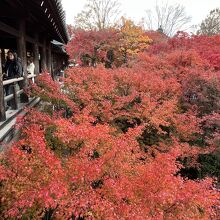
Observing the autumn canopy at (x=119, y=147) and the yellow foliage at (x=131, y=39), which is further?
the yellow foliage at (x=131, y=39)

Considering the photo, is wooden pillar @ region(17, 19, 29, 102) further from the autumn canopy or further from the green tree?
the green tree

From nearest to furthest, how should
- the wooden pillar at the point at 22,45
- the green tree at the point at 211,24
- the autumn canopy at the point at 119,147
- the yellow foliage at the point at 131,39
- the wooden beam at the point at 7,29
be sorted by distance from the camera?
1. the autumn canopy at the point at 119,147
2. the wooden beam at the point at 7,29
3. the wooden pillar at the point at 22,45
4. the yellow foliage at the point at 131,39
5. the green tree at the point at 211,24

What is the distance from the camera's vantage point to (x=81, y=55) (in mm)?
30172

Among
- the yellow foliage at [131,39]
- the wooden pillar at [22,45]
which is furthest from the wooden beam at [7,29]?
the yellow foliage at [131,39]

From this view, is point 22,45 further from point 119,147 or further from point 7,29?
point 119,147

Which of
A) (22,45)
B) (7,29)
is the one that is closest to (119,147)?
(7,29)

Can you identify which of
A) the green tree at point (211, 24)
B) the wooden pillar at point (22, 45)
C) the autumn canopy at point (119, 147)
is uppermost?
the green tree at point (211, 24)

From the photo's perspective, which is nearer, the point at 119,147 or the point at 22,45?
the point at 119,147

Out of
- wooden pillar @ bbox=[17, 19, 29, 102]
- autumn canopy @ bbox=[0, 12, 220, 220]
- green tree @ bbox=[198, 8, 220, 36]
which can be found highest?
green tree @ bbox=[198, 8, 220, 36]

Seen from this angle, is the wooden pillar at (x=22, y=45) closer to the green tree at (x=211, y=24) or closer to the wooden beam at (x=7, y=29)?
the wooden beam at (x=7, y=29)

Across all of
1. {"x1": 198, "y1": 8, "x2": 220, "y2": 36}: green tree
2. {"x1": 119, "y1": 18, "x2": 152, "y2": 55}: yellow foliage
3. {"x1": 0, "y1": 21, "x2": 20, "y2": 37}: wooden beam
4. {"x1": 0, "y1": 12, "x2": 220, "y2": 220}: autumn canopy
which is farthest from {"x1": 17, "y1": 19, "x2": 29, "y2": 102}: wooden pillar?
{"x1": 198, "y1": 8, "x2": 220, "y2": 36}: green tree

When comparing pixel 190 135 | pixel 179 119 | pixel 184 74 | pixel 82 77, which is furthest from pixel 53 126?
pixel 184 74

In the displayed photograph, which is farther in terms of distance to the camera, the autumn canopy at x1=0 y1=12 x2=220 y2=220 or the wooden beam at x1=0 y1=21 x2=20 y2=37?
the wooden beam at x1=0 y1=21 x2=20 y2=37

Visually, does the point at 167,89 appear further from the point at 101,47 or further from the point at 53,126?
the point at 101,47
